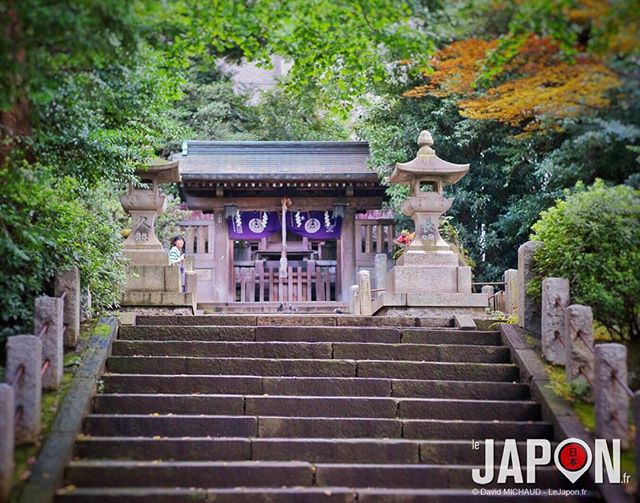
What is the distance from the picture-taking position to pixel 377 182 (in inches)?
782

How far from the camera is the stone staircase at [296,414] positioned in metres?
6.88

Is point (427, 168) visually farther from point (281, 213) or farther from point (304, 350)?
point (281, 213)

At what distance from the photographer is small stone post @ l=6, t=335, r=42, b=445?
22.6 ft

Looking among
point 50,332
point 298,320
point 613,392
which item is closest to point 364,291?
point 298,320

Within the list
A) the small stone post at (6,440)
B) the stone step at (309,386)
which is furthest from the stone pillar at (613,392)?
the small stone post at (6,440)

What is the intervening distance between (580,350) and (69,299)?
6029mm

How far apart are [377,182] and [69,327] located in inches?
481

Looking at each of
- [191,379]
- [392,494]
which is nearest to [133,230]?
[191,379]

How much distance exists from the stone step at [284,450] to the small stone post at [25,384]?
572 mm

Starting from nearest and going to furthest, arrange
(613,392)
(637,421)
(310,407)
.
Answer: (637,421) < (613,392) < (310,407)

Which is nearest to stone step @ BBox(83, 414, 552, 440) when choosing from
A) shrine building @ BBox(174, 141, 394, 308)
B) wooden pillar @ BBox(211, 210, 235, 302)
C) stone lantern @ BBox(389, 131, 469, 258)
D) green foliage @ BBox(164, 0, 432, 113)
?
green foliage @ BBox(164, 0, 432, 113)

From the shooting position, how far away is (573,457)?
7117mm

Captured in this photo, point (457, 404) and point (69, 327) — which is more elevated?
point (69, 327)

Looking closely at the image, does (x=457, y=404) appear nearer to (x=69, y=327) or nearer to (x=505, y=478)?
(x=505, y=478)
